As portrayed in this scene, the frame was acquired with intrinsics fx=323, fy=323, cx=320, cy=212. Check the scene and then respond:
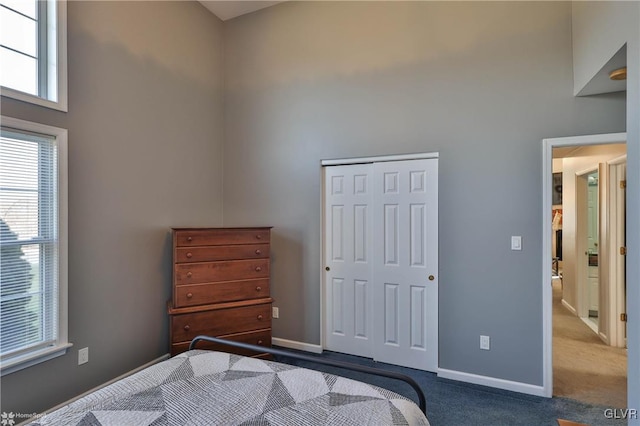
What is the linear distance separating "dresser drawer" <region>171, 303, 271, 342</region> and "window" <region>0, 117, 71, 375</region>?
31.8 inches

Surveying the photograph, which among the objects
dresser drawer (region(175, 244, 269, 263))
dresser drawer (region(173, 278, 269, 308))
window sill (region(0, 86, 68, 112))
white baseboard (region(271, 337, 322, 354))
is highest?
window sill (region(0, 86, 68, 112))

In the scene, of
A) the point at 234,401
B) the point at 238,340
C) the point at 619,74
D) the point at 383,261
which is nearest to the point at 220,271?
the point at 238,340

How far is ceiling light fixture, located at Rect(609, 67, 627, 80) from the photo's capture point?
86.0 inches

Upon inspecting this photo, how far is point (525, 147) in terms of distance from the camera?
2.80 metres

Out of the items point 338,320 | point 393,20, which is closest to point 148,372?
point 338,320

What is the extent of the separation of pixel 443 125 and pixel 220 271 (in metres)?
2.53

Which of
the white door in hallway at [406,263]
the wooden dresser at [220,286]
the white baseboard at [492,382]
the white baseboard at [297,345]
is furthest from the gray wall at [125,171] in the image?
the white baseboard at [492,382]

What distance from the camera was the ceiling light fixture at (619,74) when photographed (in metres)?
2.18

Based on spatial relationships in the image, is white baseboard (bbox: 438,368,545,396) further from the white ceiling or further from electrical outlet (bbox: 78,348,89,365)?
the white ceiling

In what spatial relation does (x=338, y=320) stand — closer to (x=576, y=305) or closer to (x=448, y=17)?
(x=448, y=17)

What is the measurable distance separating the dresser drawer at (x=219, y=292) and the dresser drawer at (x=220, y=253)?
0.78 ft

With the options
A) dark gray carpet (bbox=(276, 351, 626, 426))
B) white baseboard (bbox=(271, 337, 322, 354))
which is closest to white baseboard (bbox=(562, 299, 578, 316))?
dark gray carpet (bbox=(276, 351, 626, 426))

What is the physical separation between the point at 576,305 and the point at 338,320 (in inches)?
151

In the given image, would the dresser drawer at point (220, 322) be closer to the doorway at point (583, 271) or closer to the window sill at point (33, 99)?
the window sill at point (33, 99)
